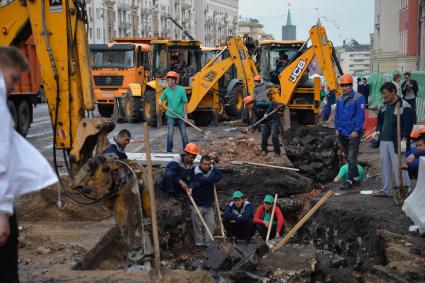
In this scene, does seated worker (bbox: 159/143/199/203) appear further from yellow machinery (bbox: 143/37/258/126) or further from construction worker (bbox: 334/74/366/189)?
yellow machinery (bbox: 143/37/258/126)

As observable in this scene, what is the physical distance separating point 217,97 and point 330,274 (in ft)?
51.2

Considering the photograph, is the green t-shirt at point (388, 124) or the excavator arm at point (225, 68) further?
the excavator arm at point (225, 68)

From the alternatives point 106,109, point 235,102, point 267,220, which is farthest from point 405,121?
point 106,109

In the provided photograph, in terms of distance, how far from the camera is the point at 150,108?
22891 mm

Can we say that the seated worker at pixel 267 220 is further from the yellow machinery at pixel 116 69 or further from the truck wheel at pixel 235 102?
the yellow machinery at pixel 116 69

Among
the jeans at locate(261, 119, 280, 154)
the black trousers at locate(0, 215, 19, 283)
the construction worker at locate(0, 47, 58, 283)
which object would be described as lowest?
the jeans at locate(261, 119, 280, 154)

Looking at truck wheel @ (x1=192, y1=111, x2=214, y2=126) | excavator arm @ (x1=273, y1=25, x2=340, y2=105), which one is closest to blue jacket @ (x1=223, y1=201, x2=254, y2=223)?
excavator arm @ (x1=273, y1=25, x2=340, y2=105)

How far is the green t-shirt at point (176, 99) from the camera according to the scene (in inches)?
563

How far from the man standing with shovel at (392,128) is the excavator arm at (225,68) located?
1189cm

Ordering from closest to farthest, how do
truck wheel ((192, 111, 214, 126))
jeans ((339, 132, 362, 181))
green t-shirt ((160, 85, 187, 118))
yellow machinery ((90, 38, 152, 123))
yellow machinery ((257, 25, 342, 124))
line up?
jeans ((339, 132, 362, 181)) < green t-shirt ((160, 85, 187, 118)) < yellow machinery ((257, 25, 342, 124)) < truck wheel ((192, 111, 214, 126)) < yellow machinery ((90, 38, 152, 123))

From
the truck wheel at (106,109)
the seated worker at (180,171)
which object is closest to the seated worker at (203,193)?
the seated worker at (180,171)

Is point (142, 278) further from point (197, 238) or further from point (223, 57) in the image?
point (223, 57)

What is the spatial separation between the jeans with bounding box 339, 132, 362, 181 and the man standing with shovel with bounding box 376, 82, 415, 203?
769 mm

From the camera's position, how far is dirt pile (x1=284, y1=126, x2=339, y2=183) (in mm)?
13469
